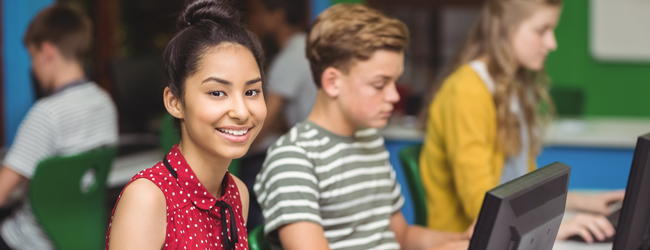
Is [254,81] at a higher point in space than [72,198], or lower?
higher

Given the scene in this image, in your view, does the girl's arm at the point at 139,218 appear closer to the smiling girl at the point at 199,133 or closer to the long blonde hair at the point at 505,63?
the smiling girl at the point at 199,133

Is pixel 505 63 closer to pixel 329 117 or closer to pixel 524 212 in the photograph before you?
pixel 329 117

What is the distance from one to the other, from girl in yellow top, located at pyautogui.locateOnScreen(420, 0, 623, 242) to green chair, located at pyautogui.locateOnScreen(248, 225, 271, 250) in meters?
0.65

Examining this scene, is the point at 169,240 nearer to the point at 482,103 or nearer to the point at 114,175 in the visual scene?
the point at 482,103

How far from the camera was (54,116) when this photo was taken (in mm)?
2039

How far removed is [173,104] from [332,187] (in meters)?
0.46

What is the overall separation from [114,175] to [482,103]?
4.43ft

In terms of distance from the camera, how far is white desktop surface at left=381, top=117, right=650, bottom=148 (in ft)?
10.1

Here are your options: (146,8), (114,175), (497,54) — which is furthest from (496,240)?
(146,8)

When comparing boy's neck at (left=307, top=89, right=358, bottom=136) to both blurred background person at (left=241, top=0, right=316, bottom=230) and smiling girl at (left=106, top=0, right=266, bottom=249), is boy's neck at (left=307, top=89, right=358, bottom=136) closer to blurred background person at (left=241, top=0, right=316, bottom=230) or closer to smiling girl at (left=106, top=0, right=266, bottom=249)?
smiling girl at (left=106, top=0, right=266, bottom=249)

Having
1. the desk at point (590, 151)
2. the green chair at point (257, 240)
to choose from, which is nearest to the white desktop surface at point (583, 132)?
the desk at point (590, 151)

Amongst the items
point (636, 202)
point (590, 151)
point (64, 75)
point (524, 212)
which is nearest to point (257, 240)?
point (524, 212)

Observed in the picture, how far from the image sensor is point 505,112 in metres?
1.78

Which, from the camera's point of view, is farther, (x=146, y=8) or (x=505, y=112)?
(x=146, y=8)
